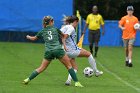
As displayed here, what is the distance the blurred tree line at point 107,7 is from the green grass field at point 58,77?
45.5 ft

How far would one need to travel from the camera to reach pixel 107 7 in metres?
36.2

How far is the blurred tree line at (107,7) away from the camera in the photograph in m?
35.9

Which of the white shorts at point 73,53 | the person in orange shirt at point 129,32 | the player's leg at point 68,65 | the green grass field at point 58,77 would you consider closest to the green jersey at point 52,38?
the player's leg at point 68,65

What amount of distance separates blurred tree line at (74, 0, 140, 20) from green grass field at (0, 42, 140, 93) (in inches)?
546

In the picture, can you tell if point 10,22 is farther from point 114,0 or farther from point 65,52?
point 65,52

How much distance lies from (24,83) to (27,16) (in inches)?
634

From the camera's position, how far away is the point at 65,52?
13.1 metres

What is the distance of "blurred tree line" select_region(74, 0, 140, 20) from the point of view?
118 feet

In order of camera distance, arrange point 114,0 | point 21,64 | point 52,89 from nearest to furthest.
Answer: point 52,89, point 21,64, point 114,0

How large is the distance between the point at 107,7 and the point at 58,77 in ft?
70.8

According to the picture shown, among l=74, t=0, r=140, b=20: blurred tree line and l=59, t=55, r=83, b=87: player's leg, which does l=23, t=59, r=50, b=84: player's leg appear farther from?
l=74, t=0, r=140, b=20: blurred tree line

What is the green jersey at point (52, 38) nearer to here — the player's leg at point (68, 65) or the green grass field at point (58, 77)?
the player's leg at point (68, 65)

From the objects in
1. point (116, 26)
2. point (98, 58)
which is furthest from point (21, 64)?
point (116, 26)

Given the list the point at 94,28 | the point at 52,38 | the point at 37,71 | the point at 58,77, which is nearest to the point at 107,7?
the point at 94,28
